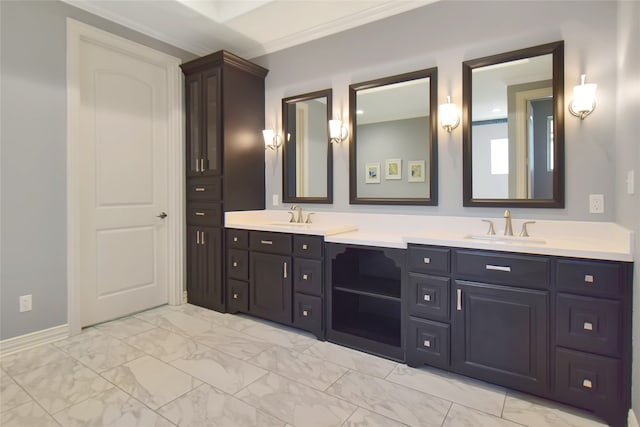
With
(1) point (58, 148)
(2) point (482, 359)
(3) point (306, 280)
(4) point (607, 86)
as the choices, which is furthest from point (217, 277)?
(4) point (607, 86)

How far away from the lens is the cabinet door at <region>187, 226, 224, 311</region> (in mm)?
3283

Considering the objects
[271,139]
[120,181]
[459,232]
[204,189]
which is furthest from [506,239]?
[120,181]

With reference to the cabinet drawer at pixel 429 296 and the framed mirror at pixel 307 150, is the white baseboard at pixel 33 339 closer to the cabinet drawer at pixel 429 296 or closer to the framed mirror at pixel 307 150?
the framed mirror at pixel 307 150

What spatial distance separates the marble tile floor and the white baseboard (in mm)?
61

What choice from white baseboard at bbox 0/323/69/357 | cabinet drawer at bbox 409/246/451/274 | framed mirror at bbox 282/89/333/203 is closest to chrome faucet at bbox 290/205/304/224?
framed mirror at bbox 282/89/333/203

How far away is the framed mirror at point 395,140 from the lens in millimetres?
2666

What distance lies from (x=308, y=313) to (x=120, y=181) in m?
2.09

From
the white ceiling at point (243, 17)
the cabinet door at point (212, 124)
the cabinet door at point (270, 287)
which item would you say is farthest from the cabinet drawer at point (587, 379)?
the cabinet door at point (212, 124)

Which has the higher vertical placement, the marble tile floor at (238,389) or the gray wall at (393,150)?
the gray wall at (393,150)

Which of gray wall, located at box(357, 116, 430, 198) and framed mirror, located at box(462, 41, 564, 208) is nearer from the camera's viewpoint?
framed mirror, located at box(462, 41, 564, 208)

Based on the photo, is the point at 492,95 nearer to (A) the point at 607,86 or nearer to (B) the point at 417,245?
Answer: (A) the point at 607,86

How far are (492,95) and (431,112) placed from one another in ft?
1.40

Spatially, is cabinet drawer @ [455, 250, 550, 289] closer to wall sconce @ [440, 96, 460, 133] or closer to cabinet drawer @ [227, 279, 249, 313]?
wall sconce @ [440, 96, 460, 133]

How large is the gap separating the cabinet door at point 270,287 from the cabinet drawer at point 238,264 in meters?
0.08
